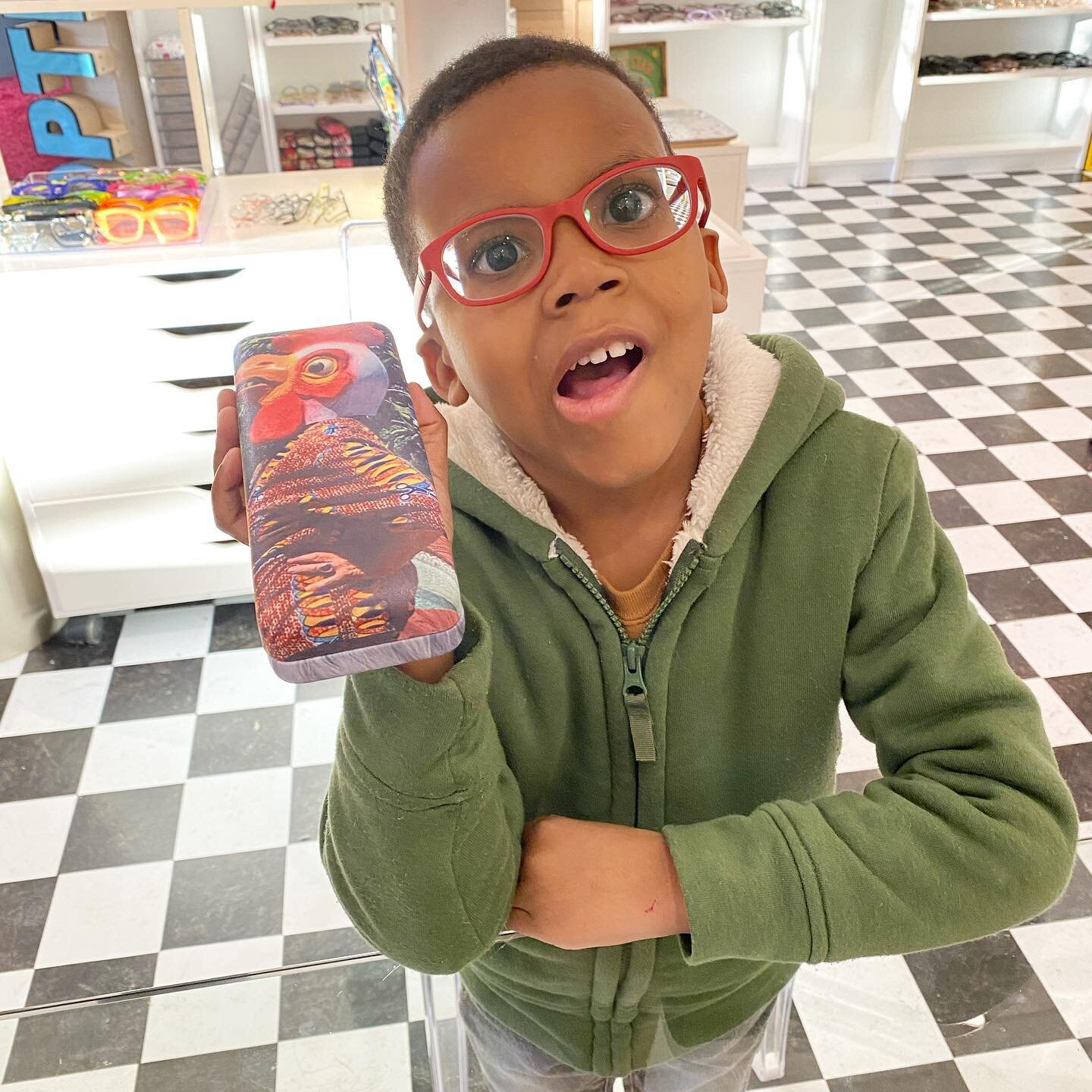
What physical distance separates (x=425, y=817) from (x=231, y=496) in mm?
233

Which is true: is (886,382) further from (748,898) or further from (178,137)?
(748,898)

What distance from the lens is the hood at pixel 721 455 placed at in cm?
75

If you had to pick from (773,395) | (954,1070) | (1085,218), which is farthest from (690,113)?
(954,1070)

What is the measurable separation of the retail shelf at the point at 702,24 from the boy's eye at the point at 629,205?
15.9 ft

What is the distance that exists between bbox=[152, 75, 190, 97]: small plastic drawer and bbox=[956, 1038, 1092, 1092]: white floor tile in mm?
2763

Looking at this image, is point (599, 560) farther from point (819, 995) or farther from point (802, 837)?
point (819, 995)

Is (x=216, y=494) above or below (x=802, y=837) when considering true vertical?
above

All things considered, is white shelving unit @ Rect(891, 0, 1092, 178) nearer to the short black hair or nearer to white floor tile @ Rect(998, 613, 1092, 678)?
white floor tile @ Rect(998, 613, 1092, 678)

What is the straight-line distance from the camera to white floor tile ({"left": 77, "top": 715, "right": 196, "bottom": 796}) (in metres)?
2.03

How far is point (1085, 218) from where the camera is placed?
4973 mm

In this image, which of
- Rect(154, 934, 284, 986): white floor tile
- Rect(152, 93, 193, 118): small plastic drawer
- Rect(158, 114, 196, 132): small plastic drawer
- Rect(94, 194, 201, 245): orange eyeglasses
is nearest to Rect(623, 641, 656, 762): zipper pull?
Rect(154, 934, 284, 986): white floor tile

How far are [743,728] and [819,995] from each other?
0.95ft

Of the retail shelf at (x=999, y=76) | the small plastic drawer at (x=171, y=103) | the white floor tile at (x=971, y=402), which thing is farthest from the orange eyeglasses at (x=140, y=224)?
the retail shelf at (x=999, y=76)

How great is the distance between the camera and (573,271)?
649 millimetres
